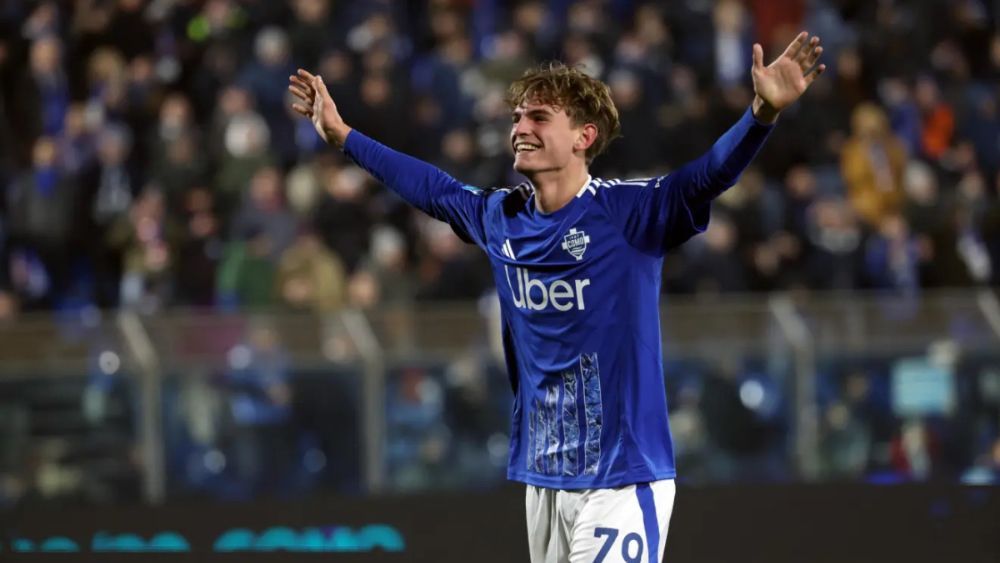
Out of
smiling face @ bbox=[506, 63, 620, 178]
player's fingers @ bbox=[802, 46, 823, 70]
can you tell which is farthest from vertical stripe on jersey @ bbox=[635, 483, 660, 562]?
player's fingers @ bbox=[802, 46, 823, 70]

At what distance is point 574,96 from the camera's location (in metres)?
5.31

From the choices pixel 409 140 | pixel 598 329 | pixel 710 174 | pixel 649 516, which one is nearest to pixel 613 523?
pixel 649 516

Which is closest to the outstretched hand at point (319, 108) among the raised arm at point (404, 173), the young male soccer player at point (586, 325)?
the raised arm at point (404, 173)

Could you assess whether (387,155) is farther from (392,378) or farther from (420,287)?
(420,287)

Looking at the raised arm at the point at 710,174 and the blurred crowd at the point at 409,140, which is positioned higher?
the blurred crowd at the point at 409,140

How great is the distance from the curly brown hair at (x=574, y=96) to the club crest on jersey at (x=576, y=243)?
291 millimetres

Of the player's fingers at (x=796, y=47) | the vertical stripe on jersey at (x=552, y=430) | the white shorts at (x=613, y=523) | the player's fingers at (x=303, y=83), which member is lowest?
the white shorts at (x=613, y=523)

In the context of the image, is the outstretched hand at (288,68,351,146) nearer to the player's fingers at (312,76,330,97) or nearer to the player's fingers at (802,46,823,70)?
the player's fingers at (312,76,330,97)

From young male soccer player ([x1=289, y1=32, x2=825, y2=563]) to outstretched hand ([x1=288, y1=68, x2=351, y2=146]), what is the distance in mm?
754

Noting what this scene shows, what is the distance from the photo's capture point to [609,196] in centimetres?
522

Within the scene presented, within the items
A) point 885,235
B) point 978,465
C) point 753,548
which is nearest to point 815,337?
point 978,465

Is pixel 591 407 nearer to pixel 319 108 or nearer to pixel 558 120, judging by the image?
pixel 558 120

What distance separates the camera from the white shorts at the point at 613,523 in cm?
509

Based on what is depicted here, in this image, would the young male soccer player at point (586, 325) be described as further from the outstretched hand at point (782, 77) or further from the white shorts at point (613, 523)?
the outstretched hand at point (782, 77)
